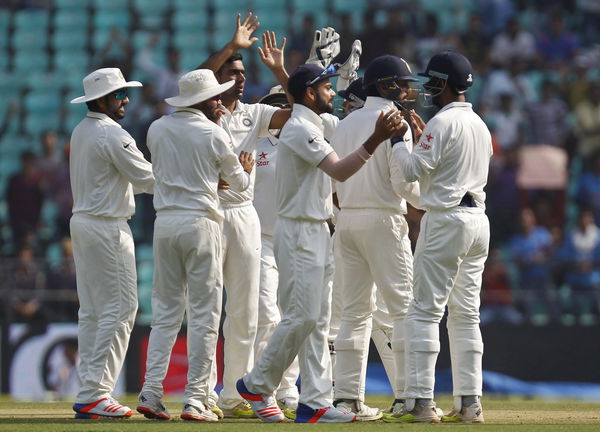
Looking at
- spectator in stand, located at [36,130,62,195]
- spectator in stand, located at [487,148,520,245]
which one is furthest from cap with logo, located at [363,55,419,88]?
spectator in stand, located at [36,130,62,195]

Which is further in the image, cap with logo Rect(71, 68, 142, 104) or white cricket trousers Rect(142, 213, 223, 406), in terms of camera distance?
cap with logo Rect(71, 68, 142, 104)

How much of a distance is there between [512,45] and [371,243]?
10665 mm

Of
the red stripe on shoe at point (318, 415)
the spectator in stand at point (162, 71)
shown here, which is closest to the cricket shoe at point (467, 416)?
the red stripe on shoe at point (318, 415)

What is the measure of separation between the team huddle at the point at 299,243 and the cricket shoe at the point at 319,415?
0.01 metres

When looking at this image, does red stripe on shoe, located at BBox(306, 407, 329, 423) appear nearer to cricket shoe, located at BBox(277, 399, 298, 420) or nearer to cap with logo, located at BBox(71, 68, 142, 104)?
cricket shoe, located at BBox(277, 399, 298, 420)

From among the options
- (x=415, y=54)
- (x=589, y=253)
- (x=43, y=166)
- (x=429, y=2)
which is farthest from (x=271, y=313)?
(x=429, y=2)

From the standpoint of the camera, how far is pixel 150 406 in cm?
829

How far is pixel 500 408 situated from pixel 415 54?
8868 millimetres

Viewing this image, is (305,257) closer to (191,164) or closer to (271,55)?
(191,164)

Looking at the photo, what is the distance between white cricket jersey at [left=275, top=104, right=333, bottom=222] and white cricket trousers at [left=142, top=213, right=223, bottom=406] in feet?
1.96

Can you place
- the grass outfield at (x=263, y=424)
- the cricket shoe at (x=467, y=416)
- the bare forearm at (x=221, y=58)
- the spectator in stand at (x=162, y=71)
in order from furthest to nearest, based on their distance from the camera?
the spectator in stand at (x=162, y=71) → the bare forearm at (x=221, y=58) → the cricket shoe at (x=467, y=416) → the grass outfield at (x=263, y=424)

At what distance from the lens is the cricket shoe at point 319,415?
7.97 m

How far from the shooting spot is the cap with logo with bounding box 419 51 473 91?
8.43 m

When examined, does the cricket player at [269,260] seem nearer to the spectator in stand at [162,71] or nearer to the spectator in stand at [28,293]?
the spectator in stand at [28,293]
